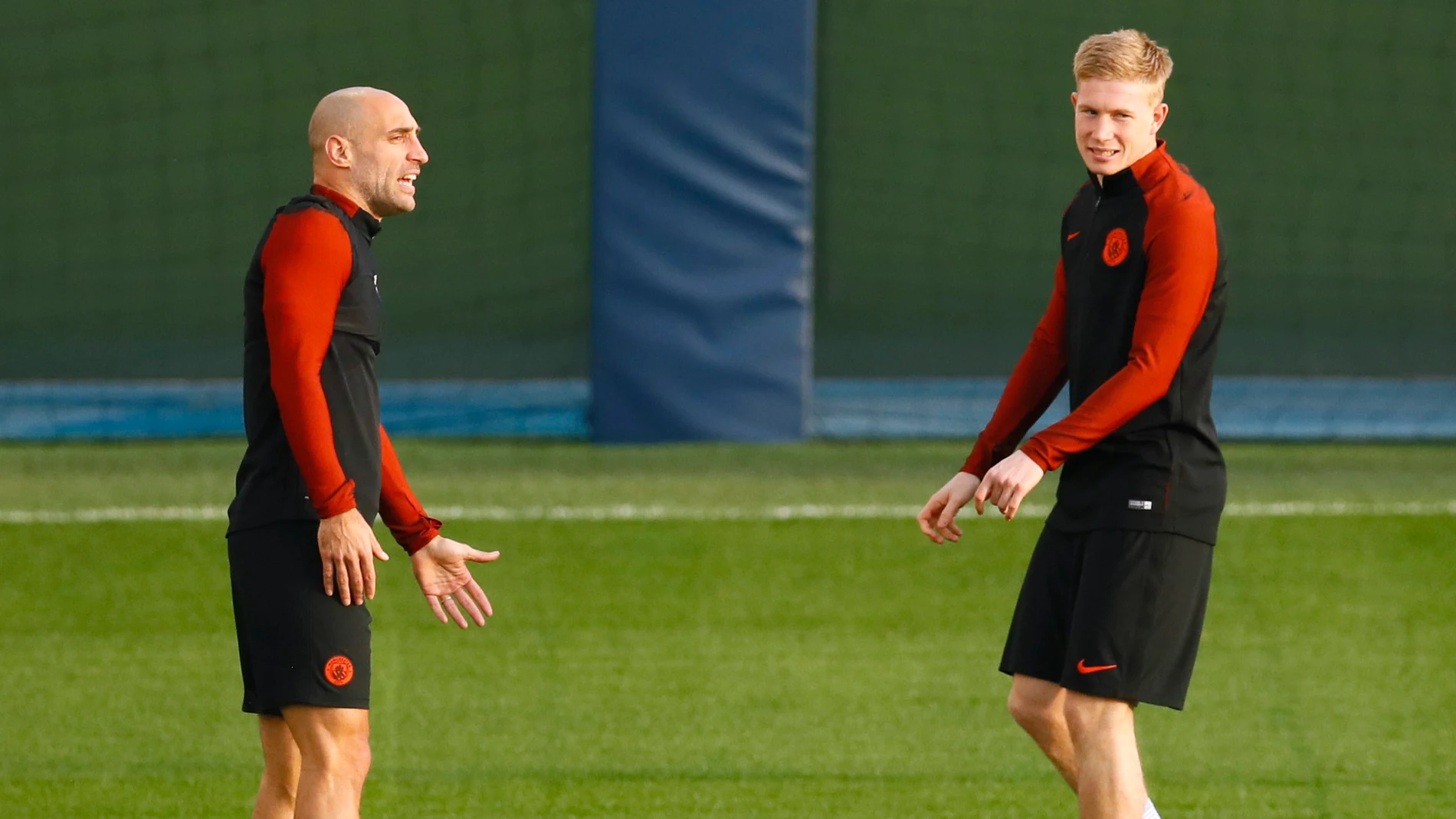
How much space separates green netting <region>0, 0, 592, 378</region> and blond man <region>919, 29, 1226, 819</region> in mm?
8087

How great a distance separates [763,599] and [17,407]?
5.28m

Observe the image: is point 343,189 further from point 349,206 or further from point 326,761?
point 326,761

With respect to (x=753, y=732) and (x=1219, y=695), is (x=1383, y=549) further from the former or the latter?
(x=753, y=732)

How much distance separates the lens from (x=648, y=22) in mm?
8250

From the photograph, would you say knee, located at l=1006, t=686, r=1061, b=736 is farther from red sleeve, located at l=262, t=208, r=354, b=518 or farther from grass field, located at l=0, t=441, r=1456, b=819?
red sleeve, located at l=262, t=208, r=354, b=518

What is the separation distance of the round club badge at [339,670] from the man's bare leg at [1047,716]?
114 centimetres

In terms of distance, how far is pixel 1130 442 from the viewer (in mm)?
3096

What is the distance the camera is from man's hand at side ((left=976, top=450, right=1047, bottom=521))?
2922mm

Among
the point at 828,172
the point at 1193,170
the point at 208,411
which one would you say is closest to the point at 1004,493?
the point at 208,411

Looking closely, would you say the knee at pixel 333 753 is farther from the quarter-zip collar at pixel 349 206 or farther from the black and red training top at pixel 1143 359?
the black and red training top at pixel 1143 359

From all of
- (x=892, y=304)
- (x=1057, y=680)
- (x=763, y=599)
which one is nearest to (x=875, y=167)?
(x=892, y=304)

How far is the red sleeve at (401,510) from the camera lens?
3.21 metres

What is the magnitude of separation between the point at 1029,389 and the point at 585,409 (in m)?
5.79

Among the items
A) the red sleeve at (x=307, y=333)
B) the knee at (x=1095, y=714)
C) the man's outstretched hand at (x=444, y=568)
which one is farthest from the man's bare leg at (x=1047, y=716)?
the red sleeve at (x=307, y=333)
